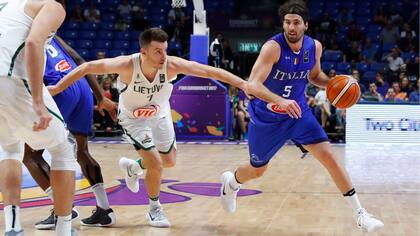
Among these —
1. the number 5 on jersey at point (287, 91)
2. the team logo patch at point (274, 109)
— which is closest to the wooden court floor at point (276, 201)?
the team logo patch at point (274, 109)

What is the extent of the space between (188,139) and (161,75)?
358 inches

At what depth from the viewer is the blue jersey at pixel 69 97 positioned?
5352 millimetres

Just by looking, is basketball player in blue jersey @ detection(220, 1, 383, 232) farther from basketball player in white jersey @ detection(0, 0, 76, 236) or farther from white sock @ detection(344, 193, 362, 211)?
basketball player in white jersey @ detection(0, 0, 76, 236)

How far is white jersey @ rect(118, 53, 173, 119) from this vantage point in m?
5.24

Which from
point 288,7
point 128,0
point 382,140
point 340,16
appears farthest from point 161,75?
point 128,0

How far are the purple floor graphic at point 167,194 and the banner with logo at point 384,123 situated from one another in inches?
249

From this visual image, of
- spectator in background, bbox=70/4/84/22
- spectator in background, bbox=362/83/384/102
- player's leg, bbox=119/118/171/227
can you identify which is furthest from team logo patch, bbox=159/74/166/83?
spectator in background, bbox=70/4/84/22

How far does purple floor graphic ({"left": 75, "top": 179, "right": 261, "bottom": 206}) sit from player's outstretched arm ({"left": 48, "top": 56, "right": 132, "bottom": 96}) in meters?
1.68

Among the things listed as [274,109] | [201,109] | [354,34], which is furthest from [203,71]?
[354,34]

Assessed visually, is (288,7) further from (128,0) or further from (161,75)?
(128,0)

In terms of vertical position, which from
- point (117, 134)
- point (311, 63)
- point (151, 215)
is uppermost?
point (311, 63)

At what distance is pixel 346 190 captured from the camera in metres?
5.02

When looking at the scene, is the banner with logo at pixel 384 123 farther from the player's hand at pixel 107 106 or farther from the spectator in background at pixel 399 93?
the player's hand at pixel 107 106

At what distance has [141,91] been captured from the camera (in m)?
5.29
